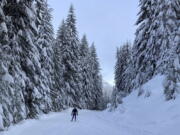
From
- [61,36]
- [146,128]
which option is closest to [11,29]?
[146,128]

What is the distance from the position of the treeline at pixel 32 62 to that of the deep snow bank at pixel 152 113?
7558 millimetres

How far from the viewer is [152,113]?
18.8 m

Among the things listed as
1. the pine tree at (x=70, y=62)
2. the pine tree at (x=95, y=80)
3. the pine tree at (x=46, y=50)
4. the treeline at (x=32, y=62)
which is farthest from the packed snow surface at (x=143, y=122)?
the pine tree at (x=95, y=80)

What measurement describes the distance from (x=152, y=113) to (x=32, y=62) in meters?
10.7

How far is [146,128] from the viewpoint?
1703 centimetres

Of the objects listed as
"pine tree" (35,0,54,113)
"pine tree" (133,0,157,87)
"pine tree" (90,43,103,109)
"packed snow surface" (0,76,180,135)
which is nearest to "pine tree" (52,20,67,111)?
"pine tree" (35,0,54,113)

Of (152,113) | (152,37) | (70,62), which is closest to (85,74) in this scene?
(70,62)

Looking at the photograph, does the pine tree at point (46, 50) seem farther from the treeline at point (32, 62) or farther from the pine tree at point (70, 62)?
the pine tree at point (70, 62)

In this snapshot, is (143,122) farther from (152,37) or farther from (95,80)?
(95,80)

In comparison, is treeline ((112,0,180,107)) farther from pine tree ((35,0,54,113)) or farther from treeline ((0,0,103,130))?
treeline ((0,0,103,130))

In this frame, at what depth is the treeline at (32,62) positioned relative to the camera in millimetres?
16969

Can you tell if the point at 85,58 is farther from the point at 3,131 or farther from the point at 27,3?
the point at 3,131

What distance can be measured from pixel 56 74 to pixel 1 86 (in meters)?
24.5

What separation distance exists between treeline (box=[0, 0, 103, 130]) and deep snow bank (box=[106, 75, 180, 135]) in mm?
7558
